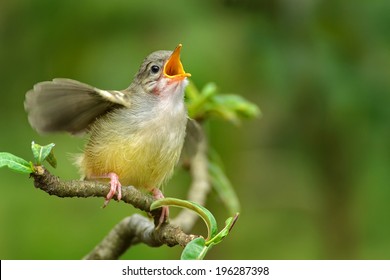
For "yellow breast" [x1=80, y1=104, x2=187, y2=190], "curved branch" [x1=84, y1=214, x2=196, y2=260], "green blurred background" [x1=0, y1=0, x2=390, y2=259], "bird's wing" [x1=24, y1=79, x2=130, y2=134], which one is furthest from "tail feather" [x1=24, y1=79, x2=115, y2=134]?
"green blurred background" [x1=0, y1=0, x2=390, y2=259]

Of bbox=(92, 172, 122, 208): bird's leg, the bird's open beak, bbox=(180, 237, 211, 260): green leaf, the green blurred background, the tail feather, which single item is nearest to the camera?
bbox=(180, 237, 211, 260): green leaf

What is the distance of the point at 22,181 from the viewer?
5703 millimetres

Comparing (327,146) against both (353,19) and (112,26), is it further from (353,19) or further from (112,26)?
(112,26)

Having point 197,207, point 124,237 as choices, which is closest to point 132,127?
point 124,237

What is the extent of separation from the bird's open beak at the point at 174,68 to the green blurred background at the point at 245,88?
95cm

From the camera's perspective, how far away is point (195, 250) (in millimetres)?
2246

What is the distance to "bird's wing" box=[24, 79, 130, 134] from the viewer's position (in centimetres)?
299

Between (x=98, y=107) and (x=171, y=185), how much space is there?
2.41 m

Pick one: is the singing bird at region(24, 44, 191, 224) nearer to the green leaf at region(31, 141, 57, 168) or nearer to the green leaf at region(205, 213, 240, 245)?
the green leaf at region(31, 141, 57, 168)

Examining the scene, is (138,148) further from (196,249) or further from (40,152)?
(196,249)

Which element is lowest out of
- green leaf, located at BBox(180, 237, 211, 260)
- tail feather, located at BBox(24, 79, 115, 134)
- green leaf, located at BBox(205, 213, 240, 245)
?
green leaf, located at BBox(180, 237, 211, 260)

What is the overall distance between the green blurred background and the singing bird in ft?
3.48

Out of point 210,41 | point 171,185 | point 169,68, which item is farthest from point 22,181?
point 169,68

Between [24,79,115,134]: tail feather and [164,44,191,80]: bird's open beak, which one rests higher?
[164,44,191,80]: bird's open beak
